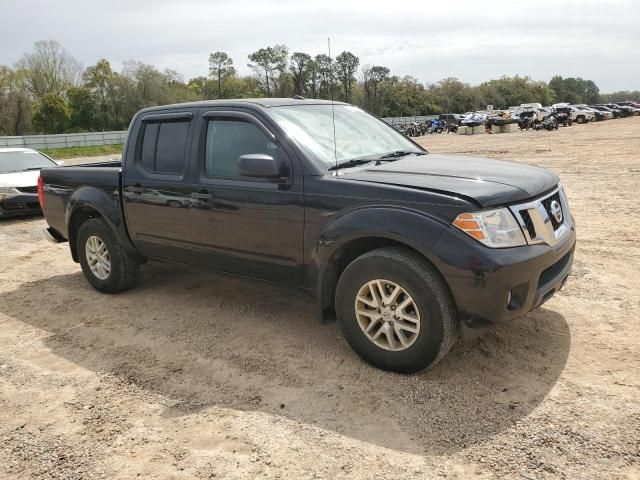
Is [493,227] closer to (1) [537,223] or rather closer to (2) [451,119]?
(1) [537,223]

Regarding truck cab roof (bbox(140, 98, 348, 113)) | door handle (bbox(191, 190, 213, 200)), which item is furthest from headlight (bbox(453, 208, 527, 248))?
door handle (bbox(191, 190, 213, 200))

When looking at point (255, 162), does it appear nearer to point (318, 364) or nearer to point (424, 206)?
point (424, 206)

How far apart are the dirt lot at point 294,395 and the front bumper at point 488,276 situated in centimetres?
52

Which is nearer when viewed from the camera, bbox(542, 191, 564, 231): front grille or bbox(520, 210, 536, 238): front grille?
bbox(520, 210, 536, 238): front grille

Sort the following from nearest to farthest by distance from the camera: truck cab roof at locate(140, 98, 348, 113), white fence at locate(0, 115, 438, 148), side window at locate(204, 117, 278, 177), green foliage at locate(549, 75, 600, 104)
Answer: side window at locate(204, 117, 278, 177), truck cab roof at locate(140, 98, 348, 113), white fence at locate(0, 115, 438, 148), green foliage at locate(549, 75, 600, 104)

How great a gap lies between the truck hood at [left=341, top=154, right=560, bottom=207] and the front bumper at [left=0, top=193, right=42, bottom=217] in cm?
881

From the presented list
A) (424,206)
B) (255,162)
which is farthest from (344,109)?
(424,206)

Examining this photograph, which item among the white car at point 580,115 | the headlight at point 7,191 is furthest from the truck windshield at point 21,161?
the white car at point 580,115

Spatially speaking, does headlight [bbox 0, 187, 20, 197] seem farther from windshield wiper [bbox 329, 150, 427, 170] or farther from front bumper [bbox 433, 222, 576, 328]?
front bumper [bbox 433, 222, 576, 328]

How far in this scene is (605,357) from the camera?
3.67m

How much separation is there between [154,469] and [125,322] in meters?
2.29

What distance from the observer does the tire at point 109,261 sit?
5426mm

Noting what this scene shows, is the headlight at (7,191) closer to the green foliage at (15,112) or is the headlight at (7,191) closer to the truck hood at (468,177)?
the truck hood at (468,177)

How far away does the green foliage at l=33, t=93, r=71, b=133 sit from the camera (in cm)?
5509
